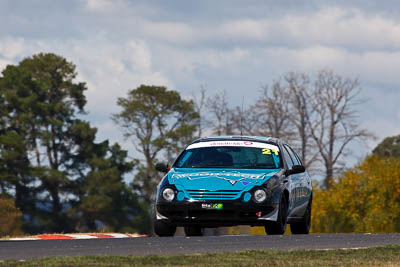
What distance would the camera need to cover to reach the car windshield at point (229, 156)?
15992mm

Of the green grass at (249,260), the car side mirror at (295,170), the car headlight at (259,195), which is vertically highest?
the car side mirror at (295,170)

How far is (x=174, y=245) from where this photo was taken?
13430 mm

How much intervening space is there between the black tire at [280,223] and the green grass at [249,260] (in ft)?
9.59

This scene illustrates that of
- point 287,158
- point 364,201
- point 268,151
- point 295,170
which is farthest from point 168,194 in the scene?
point 364,201

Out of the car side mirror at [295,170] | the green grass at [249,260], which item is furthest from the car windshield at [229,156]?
the green grass at [249,260]

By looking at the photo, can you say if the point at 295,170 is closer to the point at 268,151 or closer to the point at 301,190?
the point at 268,151

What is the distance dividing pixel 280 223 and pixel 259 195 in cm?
78

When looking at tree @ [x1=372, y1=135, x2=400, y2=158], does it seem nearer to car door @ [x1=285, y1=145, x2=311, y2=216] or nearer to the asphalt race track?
car door @ [x1=285, y1=145, x2=311, y2=216]

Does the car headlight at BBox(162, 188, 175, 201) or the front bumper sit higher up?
the car headlight at BBox(162, 188, 175, 201)

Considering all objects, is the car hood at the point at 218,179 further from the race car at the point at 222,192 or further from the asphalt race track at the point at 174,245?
the asphalt race track at the point at 174,245

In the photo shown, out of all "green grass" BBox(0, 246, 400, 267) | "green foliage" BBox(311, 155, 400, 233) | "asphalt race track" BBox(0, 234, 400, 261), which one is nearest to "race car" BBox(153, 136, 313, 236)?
"asphalt race track" BBox(0, 234, 400, 261)

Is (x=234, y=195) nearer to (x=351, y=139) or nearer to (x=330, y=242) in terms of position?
(x=330, y=242)

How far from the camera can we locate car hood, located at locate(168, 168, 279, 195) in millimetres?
15008

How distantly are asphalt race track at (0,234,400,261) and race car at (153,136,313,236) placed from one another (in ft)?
1.18
